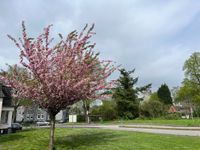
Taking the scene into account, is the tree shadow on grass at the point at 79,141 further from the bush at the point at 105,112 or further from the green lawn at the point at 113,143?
the bush at the point at 105,112

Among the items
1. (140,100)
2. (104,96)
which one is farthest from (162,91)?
(104,96)

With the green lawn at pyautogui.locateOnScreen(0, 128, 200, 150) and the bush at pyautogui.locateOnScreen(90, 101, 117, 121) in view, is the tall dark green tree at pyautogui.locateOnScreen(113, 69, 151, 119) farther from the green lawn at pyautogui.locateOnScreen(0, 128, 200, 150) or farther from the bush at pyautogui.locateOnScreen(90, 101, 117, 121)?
the green lawn at pyautogui.locateOnScreen(0, 128, 200, 150)

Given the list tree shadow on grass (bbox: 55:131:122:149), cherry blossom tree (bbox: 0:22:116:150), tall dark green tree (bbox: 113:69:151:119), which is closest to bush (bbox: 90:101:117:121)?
tall dark green tree (bbox: 113:69:151:119)

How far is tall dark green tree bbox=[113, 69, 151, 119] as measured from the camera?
4859 cm

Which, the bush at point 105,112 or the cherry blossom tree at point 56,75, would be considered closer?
the cherry blossom tree at point 56,75

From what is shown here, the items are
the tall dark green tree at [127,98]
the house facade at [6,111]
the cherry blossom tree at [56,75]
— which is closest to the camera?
the cherry blossom tree at [56,75]

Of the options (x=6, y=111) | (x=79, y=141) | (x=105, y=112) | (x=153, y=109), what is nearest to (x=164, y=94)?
(x=153, y=109)

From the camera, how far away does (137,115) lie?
4953 cm

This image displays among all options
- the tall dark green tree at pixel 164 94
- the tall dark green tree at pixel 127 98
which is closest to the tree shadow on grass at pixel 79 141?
the tall dark green tree at pixel 127 98

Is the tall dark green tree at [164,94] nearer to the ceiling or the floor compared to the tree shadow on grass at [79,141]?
nearer to the ceiling

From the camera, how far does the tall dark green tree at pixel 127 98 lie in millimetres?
48594

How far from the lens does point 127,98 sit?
49406mm

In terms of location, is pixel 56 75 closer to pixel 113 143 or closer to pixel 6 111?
pixel 113 143

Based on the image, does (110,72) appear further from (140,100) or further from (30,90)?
(140,100)
